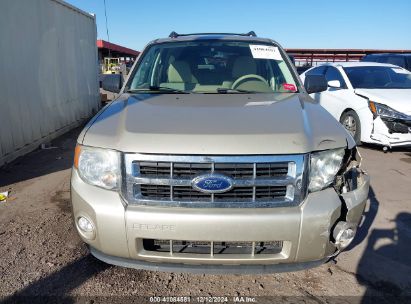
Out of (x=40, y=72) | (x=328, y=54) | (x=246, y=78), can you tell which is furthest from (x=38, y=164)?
(x=328, y=54)

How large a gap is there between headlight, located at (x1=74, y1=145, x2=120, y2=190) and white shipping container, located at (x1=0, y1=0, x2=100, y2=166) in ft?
12.9

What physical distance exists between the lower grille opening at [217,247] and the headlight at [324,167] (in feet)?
1.46

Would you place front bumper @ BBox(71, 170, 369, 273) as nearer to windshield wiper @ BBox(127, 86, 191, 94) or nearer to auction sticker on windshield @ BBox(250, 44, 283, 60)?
windshield wiper @ BBox(127, 86, 191, 94)

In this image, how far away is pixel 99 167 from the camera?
2375mm

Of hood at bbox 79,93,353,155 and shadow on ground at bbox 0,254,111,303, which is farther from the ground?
hood at bbox 79,93,353,155

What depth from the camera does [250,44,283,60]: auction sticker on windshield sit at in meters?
3.84

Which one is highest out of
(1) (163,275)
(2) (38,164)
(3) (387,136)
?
(3) (387,136)

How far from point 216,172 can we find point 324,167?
0.72 m

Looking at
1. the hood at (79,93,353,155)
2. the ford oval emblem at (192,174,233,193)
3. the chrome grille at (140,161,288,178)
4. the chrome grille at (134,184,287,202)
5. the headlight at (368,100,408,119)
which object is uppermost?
the hood at (79,93,353,155)

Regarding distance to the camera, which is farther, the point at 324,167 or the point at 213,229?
the point at 324,167

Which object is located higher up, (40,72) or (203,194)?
(40,72)

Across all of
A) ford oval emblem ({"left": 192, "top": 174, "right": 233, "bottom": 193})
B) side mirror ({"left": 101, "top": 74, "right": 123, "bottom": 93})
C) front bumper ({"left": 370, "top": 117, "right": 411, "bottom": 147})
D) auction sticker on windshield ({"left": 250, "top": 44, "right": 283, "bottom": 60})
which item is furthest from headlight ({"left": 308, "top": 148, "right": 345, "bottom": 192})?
front bumper ({"left": 370, "top": 117, "right": 411, "bottom": 147})

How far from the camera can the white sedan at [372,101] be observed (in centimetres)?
635

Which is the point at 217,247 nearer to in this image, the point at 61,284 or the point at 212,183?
the point at 212,183
